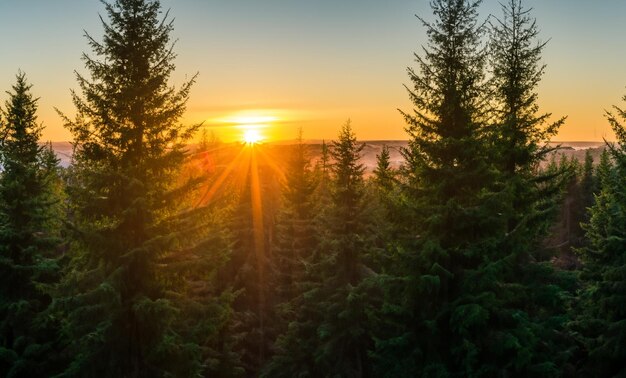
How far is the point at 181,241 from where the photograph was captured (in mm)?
13977

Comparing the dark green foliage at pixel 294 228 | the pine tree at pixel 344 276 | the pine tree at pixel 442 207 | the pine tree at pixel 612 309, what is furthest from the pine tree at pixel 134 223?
the dark green foliage at pixel 294 228

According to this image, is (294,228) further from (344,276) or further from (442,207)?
(442,207)

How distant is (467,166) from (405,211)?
2.37 metres

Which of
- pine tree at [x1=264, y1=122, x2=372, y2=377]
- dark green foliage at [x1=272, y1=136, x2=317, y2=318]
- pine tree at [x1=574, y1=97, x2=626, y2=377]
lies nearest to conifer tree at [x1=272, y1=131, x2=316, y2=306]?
dark green foliage at [x1=272, y1=136, x2=317, y2=318]

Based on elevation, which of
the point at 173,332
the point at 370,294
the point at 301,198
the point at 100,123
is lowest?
the point at 370,294

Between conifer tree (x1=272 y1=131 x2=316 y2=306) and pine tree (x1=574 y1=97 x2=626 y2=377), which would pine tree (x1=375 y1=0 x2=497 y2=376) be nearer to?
pine tree (x1=574 y1=97 x2=626 y2=377)

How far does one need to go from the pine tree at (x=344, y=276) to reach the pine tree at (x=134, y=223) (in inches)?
357

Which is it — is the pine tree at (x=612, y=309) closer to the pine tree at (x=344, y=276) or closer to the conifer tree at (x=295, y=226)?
the pine tree at (x=344, y=276)

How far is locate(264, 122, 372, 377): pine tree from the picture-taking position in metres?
22.1

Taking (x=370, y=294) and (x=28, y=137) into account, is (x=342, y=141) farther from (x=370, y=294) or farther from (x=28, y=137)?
(x=28, y=137)

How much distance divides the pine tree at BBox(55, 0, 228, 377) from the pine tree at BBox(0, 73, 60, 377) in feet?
21.7

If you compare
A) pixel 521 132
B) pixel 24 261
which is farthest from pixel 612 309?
pixel 24 261

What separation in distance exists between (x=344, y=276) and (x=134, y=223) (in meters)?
11.6

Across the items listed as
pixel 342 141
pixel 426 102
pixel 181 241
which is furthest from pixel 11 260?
pixel 426 102
